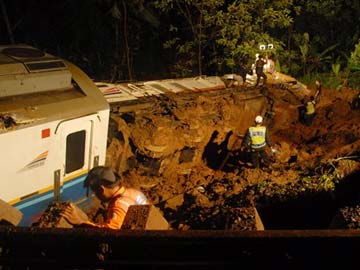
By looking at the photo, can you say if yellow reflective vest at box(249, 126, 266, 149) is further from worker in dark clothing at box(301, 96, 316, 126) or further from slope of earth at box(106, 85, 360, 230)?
worker in dark clothing at box(301, 96, 316, 126)

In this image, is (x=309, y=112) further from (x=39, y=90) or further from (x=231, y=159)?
(x=39, y=90)

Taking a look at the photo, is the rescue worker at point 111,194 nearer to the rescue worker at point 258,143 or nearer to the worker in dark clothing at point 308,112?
the rescue worker at point 258,143

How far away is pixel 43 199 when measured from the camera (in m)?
7.20

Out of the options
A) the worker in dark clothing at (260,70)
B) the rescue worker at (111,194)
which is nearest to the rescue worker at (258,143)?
the worker in dark clothing at (260,70)

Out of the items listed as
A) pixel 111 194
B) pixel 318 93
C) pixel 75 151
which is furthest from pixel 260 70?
pixel 111 194

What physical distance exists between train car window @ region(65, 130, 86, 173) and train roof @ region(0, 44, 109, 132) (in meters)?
0.36

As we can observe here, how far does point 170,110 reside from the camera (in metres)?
10.4

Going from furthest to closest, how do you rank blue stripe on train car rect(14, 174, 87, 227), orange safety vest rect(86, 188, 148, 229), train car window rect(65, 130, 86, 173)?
train car window rect(65, 130, 86, 173)
blue stripe on train car rect(14, 174, 87, 227)
orange safety vest rect(86, 188, 148, 229)

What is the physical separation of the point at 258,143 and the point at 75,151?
4416 mm

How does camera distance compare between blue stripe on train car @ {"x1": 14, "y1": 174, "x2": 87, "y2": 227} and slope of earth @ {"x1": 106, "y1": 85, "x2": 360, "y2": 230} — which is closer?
blue stripe on train car @ {"x1": 14, "y1": 174, "x2": 87, "y2": 227}

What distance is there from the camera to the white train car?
6.58 m

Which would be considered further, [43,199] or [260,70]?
[260,70]

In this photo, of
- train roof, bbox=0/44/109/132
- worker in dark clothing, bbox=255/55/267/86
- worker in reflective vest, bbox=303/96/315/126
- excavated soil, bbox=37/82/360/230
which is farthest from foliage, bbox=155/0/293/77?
train roof, bbox=0/44/109/132

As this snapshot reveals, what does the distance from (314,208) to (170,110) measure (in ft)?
11.3
